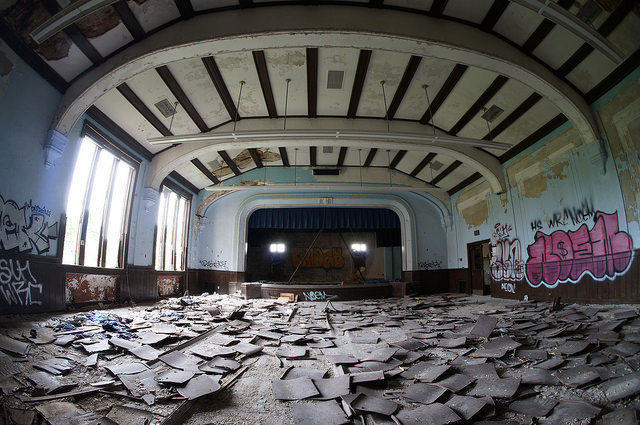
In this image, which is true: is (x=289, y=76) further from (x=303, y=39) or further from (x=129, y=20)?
(x=129, y=20)

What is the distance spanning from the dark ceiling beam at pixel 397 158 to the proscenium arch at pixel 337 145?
1.91 m

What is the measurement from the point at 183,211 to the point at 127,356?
9.41 meters

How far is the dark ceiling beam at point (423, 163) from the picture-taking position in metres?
10.6

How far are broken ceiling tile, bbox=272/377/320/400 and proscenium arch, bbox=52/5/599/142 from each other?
513cm

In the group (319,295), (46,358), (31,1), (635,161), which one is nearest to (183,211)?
(319,295)

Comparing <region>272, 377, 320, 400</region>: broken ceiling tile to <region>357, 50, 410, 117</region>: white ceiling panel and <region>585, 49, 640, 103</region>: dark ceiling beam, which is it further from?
<region>585, 49, 640, 103</region>: dark ceiling beam

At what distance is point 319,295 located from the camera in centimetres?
1050

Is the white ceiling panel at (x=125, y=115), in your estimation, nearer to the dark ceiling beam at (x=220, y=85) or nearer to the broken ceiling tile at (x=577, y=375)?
the dark ceiling beam at (x=220, y=85)

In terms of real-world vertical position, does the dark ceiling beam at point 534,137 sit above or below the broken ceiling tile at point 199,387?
above

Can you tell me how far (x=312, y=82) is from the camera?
7.15 m

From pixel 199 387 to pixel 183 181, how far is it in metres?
10.2

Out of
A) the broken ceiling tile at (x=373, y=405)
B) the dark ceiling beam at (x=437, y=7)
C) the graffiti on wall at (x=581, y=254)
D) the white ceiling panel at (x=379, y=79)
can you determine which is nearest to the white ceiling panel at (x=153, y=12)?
the white ceiling panel at (x=379, y=79)

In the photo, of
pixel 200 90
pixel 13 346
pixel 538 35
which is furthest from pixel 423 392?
pixel 200 90

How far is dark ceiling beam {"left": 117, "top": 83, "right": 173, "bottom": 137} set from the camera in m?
6.61
